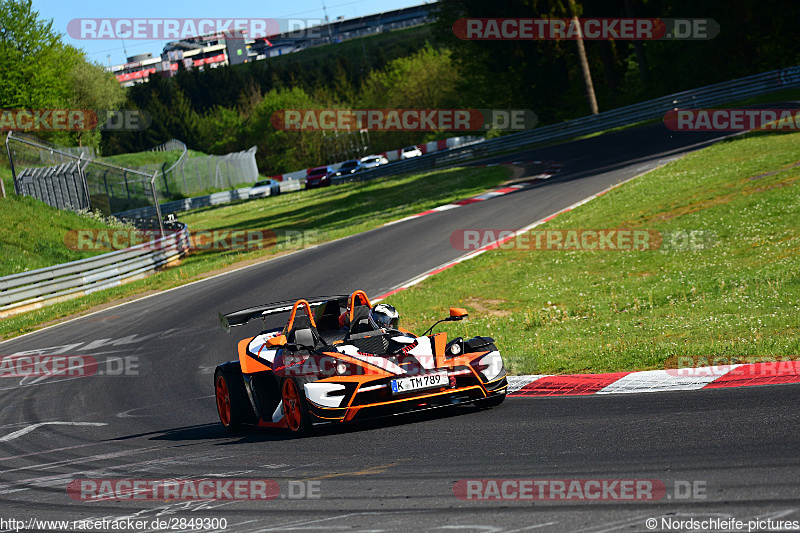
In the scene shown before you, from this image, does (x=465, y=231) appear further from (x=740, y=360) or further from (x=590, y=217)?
(x=740, y=360)

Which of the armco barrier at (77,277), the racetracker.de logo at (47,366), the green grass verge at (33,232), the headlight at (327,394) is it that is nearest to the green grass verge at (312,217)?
the green grass verge at (33,232)

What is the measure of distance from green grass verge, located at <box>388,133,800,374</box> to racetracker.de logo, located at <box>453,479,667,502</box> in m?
3.96

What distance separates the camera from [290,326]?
9.00m

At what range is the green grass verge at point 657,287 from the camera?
9.98 meters

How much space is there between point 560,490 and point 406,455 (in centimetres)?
184

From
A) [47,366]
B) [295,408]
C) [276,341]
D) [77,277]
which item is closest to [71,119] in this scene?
[77,277]

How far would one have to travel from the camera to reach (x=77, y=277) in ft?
85.6

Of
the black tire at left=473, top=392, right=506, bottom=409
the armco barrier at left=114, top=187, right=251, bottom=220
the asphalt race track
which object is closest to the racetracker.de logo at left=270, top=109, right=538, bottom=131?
the armco barrier at left=114, top=187, right=251, bottom=220

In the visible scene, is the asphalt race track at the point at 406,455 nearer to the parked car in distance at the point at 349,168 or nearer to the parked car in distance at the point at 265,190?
the parked car in distance at the point at 349,168

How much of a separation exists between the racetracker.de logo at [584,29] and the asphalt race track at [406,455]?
37.5 metres

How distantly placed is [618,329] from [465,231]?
1274 centimetres

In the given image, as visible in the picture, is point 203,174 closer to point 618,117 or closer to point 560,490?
point 618,117

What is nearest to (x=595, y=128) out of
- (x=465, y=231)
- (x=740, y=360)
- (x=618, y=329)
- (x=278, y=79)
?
(x=465, y=231)

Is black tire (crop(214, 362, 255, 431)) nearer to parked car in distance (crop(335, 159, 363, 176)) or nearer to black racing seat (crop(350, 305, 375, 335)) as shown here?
black racing seat (crop(350, 305, 375, 335))
